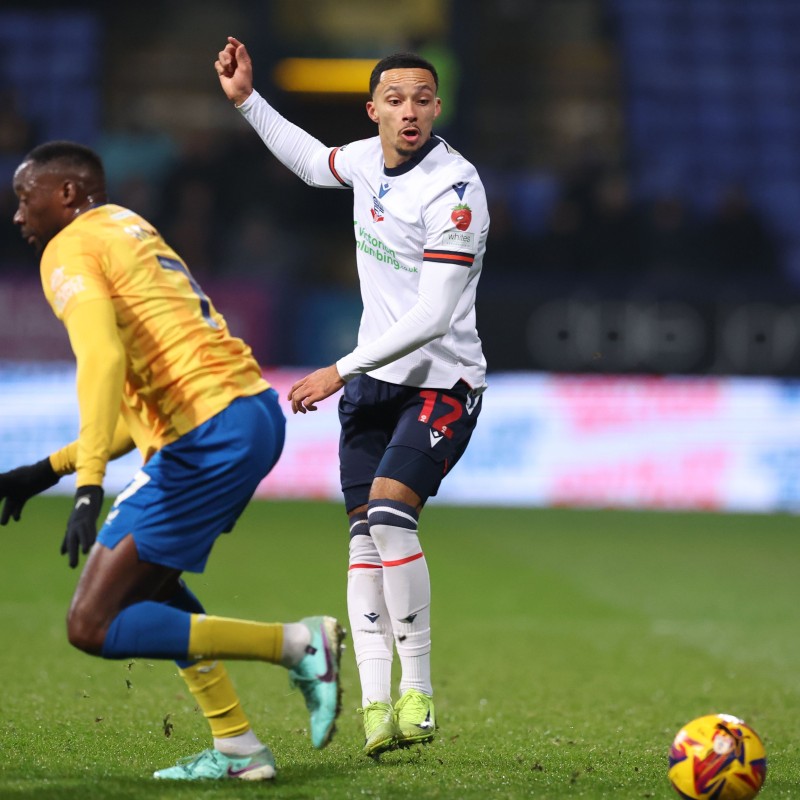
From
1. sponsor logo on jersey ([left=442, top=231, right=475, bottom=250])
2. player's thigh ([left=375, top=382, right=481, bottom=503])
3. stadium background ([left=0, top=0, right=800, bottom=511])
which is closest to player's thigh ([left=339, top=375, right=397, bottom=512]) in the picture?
player's thigh ([left=375, top=382, right=481, bottom=503])

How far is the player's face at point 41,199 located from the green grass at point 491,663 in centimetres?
168

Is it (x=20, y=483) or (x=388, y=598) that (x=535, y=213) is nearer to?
(x=388, y=598)

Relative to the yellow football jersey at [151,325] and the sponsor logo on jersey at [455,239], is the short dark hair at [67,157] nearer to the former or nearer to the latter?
the yellow football jersey at [151,325]

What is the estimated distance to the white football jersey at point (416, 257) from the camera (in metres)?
4.80

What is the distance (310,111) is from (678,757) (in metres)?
14.5

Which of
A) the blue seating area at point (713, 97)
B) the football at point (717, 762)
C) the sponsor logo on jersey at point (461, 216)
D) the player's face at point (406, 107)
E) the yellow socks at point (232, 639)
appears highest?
the blue seating area at point (713, 97)

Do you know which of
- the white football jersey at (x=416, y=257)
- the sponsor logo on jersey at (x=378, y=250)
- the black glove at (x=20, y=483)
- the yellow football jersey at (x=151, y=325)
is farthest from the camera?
the sponsor logo on jersey at (x=378, y=250)

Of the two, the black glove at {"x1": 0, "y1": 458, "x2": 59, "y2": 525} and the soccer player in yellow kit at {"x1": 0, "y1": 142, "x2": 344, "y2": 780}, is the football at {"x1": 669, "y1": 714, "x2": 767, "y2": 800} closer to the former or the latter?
the soccer player in yellow kit at {"x1": 0, "y1": 142, "x2": 344, "y2": 780}

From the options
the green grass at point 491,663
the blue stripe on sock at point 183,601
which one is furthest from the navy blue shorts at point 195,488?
the green grass at point 491,663

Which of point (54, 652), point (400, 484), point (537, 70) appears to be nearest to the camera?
point (400, 484)

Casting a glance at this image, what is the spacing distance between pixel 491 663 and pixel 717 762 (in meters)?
3.04

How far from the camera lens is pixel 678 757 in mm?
4297

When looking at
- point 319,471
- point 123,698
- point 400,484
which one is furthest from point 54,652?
point 319,471

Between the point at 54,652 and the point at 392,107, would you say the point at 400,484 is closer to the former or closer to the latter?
the point at 392,107
